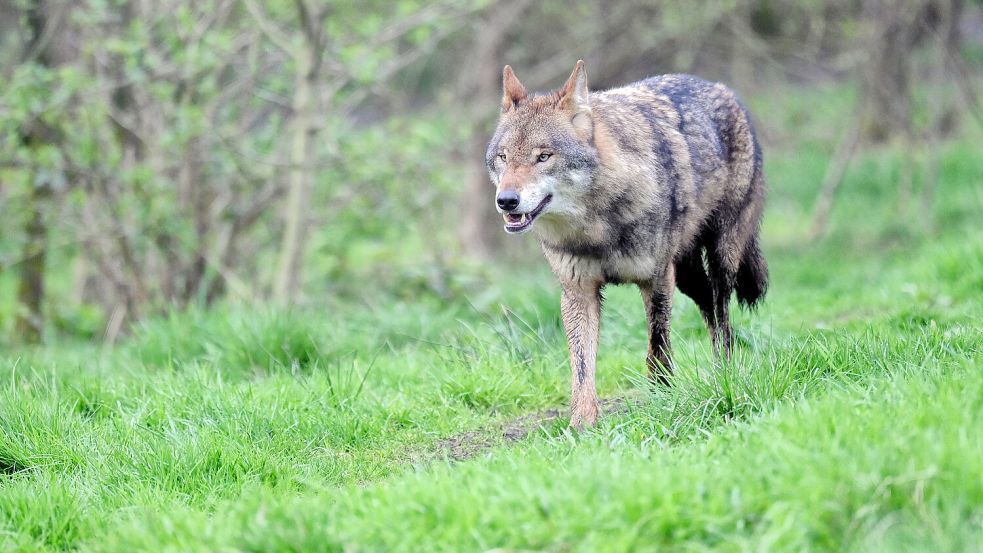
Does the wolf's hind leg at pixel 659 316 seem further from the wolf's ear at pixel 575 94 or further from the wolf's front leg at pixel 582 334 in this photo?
the wolf's ear at pixel 575 94

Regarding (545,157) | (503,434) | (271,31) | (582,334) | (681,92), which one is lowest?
(503,434)

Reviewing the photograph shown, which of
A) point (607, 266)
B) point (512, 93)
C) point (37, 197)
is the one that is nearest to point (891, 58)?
point (512, 93)

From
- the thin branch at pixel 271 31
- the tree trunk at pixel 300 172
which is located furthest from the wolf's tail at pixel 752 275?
the thin branch at pixel 271 31

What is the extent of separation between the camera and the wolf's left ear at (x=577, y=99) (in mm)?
4887

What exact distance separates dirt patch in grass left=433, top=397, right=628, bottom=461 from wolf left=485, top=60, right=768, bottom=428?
0.21 meters

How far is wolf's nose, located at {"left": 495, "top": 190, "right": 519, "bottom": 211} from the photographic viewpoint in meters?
4.50

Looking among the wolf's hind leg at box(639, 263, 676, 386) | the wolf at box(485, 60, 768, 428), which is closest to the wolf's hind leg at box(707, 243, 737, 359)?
the wolf at box(485, 60, 768, 428)

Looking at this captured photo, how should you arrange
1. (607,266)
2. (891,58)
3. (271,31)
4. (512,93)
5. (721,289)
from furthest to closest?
(891,58)
(271,31)
(721,289)
(512,93)
(607,266)

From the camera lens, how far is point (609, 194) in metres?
4.82

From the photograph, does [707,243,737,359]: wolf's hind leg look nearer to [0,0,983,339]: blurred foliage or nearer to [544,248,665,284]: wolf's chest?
[544,248,665,284]: wolf's chest

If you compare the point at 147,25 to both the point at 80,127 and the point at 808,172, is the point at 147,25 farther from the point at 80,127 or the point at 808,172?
the point at 808,172

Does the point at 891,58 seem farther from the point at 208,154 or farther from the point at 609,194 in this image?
the point at 609,194

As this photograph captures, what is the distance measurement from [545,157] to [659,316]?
3.44 feet

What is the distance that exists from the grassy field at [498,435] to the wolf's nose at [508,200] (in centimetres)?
100
